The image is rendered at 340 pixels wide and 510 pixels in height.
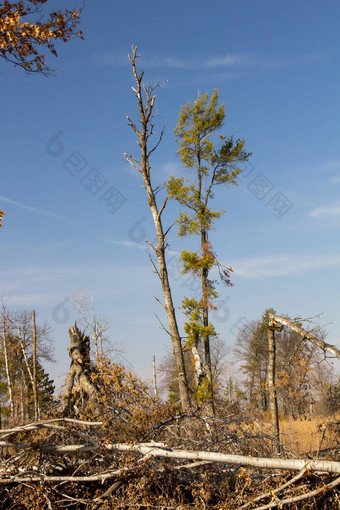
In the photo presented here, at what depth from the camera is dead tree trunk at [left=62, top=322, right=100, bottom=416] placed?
28.0 feet

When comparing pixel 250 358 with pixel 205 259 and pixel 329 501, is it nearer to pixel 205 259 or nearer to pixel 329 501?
pixel 205 259

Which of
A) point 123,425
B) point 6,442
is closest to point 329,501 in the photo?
point 123,425

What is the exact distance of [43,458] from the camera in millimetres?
4508

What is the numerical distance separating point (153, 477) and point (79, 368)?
203 inches

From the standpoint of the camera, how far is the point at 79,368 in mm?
9008

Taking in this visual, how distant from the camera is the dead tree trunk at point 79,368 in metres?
8.54

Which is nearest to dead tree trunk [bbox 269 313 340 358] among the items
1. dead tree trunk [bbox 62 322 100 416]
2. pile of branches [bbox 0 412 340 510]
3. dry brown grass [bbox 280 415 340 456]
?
dry brown grass [bbox 280 415 340 456]

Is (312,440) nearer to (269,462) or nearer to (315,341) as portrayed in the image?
(315,341)

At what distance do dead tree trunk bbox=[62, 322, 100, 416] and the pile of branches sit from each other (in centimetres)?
372

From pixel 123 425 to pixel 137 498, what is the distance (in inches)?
63.9

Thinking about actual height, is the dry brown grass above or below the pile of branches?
below

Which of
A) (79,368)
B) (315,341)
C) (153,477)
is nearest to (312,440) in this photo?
(315,341)

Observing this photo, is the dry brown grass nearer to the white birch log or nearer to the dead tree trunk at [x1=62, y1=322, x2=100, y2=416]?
Result: the white birch log

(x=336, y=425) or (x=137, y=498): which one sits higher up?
(x=137, y=498)
